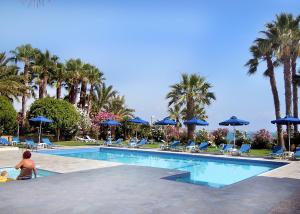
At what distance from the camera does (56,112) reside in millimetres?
27516

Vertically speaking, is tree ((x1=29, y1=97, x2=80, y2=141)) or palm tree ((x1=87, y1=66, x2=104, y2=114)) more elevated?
palm tree ((x1=87, y1=66, x2=104, y2=114))

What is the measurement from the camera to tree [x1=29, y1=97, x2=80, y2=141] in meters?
27.4

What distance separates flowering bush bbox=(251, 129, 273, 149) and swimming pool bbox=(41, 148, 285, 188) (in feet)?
26.8

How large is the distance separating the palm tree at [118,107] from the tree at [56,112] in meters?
11.6

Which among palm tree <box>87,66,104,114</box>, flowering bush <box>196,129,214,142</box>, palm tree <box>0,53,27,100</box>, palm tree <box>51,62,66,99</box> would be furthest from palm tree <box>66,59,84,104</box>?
flowering bush <box>196,129,214,142</box>

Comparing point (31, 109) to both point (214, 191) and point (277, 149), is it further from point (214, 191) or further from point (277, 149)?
point (214, 191)

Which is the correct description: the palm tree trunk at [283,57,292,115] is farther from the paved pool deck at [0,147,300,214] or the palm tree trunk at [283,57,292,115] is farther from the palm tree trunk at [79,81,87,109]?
the palm tree trunk at [79,81,87,109]

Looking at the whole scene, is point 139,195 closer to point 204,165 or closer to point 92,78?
point 204,165

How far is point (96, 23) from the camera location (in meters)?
12.3

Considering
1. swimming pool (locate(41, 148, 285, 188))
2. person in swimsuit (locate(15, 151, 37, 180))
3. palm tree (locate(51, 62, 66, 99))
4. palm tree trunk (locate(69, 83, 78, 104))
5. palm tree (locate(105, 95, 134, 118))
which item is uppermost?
palm tree (locate(51, 62, 66, 99))

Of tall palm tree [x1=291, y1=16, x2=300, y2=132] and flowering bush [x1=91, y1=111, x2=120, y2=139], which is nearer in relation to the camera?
tall palm tree [x1=291, y1=16, x2=300, y2=132]

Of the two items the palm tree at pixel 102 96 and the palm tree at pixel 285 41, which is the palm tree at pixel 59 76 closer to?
the palm tree at pixel 102 96

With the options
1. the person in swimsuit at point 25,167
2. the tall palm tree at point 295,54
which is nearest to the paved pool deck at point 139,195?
the person in swimsuit at point 25,167

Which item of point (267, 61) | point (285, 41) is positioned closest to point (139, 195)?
point (285, 41)
